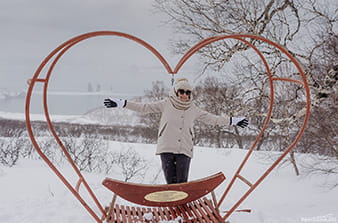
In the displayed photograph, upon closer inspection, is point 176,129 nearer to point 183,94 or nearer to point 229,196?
point 183,94

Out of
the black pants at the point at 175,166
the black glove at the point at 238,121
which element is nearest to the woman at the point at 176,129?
the black pants at the point at 175,166

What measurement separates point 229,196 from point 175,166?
15.8 feet

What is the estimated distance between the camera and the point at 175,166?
3057 mm

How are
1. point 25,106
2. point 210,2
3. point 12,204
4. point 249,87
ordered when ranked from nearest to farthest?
1. point 25,106
2. point 12,204
3. point 210,2
4. point 249,87

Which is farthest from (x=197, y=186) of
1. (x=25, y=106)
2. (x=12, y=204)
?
(x=12, y=204)

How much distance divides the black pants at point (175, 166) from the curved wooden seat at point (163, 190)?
0.33 meters

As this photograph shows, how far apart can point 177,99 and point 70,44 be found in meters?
1.23

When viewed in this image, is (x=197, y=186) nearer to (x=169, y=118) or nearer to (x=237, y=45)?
(x=169, y=118)

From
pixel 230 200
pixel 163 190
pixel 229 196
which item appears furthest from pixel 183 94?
pixel 229 196

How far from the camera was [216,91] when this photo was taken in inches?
423

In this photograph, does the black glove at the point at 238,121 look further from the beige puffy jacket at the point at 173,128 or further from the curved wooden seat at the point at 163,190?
the curved wooden seat at the point at 163,190

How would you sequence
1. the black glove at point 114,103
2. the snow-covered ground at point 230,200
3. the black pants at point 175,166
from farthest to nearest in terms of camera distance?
the snow-covered ground at point 230,200 → the black pants at point 175,166 → the black glove at point 114,103

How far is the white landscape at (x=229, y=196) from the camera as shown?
11.2 ft

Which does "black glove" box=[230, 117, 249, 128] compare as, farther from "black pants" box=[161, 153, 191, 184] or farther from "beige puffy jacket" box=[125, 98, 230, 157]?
"black pants" box=[161, 153, 191, 184]
